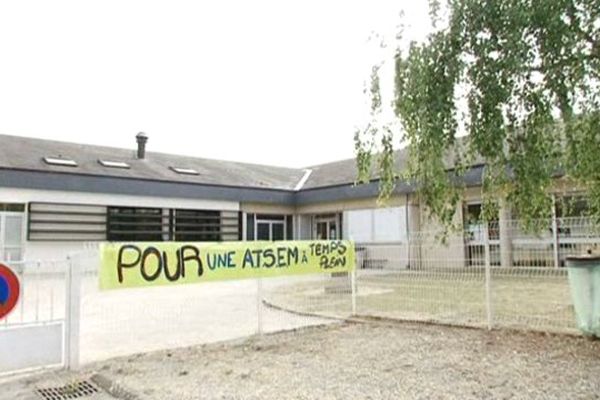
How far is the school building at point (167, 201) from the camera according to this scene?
1872 cm

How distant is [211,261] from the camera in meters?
7.58

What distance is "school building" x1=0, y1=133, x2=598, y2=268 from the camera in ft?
61.4

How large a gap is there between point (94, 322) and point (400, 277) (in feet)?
18.7

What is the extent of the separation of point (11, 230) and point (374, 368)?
54.6 feet

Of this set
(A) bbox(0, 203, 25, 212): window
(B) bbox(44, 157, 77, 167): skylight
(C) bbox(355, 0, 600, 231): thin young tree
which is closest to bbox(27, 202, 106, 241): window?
(A) bbox(0, 203, 25, 212): window

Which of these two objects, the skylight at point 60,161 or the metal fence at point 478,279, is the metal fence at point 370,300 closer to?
the metal fence at point 478,279

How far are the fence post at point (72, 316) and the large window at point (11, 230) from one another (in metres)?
14.0

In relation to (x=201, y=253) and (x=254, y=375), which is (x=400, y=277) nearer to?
(x=201, y=253)

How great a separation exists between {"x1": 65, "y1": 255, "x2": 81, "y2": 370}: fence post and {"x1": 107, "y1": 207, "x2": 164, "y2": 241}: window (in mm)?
14716

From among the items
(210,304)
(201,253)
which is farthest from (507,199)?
(210,304)

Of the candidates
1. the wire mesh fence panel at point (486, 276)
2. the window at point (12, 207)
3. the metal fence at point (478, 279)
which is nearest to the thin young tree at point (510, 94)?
the metal fence at point (478, 279)

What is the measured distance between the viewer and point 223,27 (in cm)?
1035

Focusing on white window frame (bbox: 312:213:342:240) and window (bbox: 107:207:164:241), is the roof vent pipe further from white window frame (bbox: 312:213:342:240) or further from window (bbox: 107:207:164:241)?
white window frame (bbox: 312:213:342:240)

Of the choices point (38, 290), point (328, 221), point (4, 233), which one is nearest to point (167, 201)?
point (4, 233)
